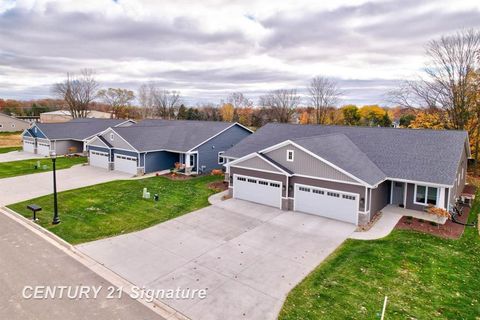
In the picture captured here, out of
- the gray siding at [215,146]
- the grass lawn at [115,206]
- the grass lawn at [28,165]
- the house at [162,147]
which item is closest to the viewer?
the grass lawn at [115,206]

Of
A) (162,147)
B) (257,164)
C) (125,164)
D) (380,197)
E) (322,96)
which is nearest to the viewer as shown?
(380,197)

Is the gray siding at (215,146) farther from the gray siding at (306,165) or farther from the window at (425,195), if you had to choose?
the window at (425,195)

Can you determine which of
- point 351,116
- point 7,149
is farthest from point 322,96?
point 7,149

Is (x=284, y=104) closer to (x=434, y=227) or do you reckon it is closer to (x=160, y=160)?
(x=160, y=160)

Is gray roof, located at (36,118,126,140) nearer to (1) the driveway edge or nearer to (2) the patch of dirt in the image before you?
(2) the patch of dirt

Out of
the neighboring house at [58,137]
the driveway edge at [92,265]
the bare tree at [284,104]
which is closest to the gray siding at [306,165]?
the driveway edge at [92,265]

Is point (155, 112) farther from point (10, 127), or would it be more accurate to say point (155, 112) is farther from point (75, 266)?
point (75, 266)
